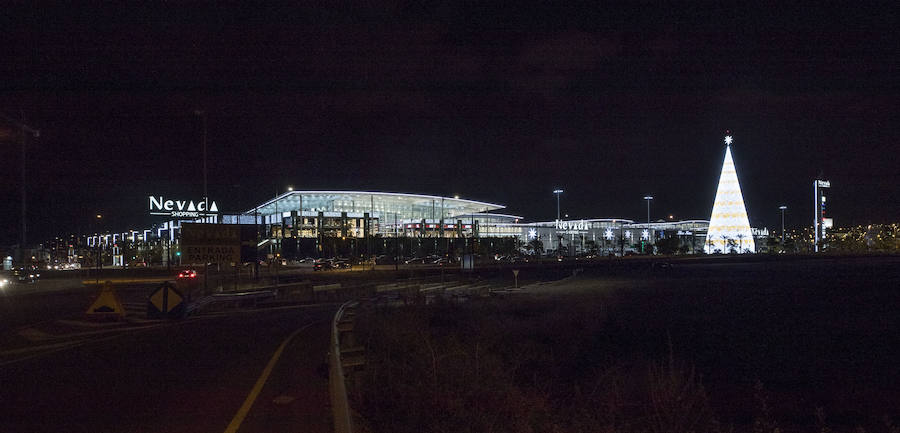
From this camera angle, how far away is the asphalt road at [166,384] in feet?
26.9

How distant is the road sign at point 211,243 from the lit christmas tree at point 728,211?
261 feet

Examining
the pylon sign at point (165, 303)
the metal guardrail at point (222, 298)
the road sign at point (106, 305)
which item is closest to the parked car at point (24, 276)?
the metal guardrail at point (222, 298)

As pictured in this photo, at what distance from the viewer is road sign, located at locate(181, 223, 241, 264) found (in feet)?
80.3

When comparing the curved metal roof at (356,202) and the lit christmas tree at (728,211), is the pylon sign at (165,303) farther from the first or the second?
the curved metal roof at (356,202)

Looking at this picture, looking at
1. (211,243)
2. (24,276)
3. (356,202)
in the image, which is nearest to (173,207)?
(24,276)

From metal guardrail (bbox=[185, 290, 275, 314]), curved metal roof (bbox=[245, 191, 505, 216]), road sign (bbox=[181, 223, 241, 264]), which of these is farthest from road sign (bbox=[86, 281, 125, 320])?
curved metal roof (bbox=[245, 191, 505, 216])

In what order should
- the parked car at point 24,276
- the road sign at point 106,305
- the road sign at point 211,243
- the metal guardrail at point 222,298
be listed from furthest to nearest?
the parked car at point 24,276, the metal guardrail at point 222,298, the road sign at point 211,243, the road sign at point 106,305

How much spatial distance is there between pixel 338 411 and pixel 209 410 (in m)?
3.28

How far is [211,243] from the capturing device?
2509 cm

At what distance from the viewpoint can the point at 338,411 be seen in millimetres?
6539

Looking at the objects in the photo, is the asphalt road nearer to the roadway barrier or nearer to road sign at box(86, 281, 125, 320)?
road sign at box(86, 281, 125, 320)

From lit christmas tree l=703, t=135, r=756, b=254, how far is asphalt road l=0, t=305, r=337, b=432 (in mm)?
83635

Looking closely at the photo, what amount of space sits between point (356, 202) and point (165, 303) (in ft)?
374

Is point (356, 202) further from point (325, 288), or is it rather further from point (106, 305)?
point (106, 305)
